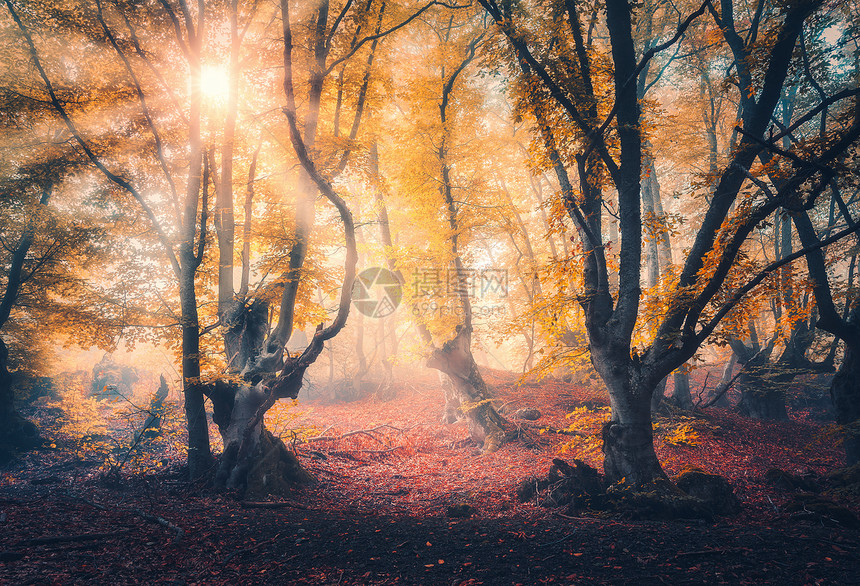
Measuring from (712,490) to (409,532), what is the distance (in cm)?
465

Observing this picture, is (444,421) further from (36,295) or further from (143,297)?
(36,295)

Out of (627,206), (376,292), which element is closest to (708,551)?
(627,206)

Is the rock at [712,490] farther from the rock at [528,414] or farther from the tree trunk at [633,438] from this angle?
the rock at [528,414]

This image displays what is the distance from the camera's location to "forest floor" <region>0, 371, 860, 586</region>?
11.8ft

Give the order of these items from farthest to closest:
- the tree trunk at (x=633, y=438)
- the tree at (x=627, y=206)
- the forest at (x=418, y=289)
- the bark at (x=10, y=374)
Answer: the bark at (x=10, y=374) < the tree trunk at (x=633, y=438) < the tree at (x=627, y=206) < the forest at (x=418, y=289)

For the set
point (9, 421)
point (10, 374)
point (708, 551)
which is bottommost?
point (708, 551)

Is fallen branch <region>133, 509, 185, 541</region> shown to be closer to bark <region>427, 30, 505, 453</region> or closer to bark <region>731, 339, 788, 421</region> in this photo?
bark <region>427, 30, 505, 453</region>

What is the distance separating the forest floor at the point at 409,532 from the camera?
11.8ft

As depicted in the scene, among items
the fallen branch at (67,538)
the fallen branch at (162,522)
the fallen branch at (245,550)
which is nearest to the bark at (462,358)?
the fallen branch at (245,550)

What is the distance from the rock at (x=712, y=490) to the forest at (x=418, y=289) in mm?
35

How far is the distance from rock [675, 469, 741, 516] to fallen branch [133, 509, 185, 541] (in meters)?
7.24

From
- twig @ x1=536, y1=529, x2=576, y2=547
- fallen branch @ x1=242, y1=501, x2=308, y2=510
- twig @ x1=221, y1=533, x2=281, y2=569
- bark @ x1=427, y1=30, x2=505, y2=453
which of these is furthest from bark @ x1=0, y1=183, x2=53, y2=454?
twig @ x1=536, y1=529, x2=576, y2=547

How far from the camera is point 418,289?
10578 millimetres

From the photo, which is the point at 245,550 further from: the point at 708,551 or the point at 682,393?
the point at 682,393
